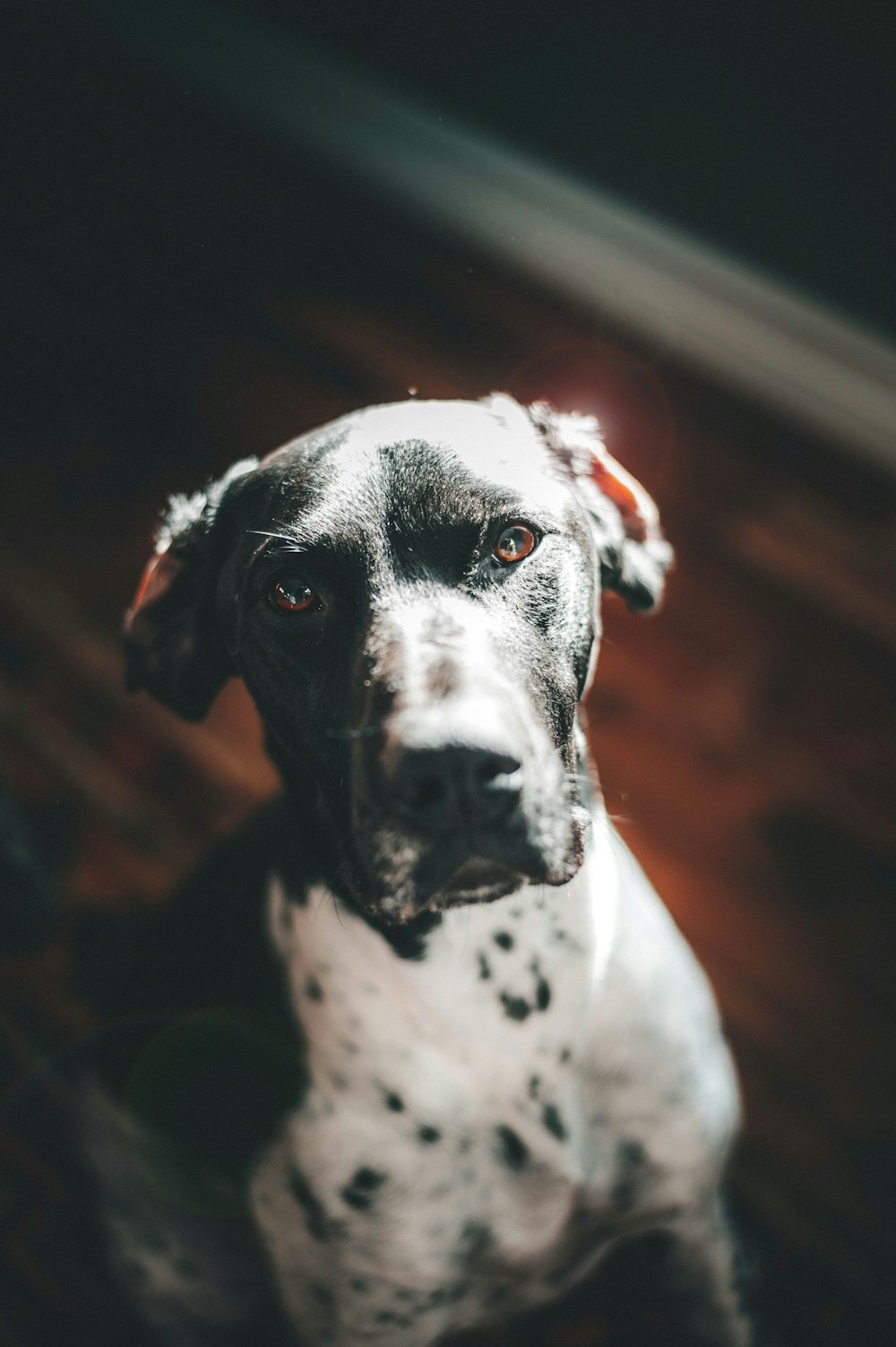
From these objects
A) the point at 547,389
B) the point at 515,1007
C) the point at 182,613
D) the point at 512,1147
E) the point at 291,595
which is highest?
the point at 547,389

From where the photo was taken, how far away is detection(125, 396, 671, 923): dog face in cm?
81

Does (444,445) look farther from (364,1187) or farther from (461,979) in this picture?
(364,1187)

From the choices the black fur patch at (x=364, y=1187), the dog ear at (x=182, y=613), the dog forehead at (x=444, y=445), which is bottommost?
the black fur patch at (x=364, y=1187)

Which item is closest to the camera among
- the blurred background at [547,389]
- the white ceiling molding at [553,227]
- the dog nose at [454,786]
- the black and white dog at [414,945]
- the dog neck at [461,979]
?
the dog nose at [454,786]

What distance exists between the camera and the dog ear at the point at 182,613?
3.34 feet

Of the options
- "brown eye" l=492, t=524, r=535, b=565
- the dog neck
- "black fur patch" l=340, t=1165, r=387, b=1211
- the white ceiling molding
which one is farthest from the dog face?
"black fur patch" l=340, t=1165, r=387, b=1211

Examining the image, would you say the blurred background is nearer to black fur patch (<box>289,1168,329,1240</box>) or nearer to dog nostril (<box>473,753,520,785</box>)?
dog nostril (<box>473,753,520,785</box>)

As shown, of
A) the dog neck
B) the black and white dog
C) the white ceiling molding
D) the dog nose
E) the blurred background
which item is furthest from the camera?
the white ceiling molding

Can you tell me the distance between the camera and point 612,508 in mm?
1028

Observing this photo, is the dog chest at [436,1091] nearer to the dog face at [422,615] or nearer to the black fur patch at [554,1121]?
the black fur patch at [554,1121]

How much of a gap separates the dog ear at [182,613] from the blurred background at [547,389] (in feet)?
0.23

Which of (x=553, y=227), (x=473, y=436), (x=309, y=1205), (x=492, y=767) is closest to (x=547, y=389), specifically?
(x=473, y=436)

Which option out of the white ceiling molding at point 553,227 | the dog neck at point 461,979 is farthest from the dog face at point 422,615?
the white ceiling molding at point 553,227

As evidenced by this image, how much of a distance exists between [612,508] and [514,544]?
6.0 inches
